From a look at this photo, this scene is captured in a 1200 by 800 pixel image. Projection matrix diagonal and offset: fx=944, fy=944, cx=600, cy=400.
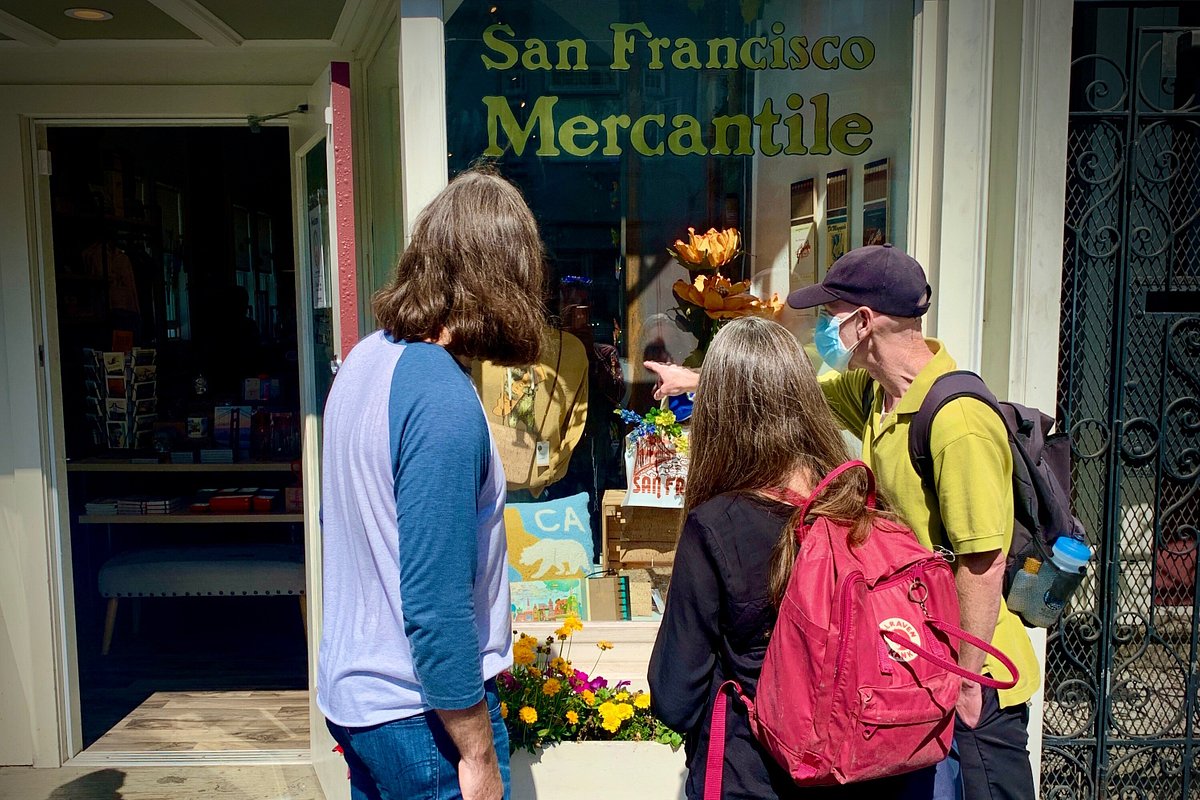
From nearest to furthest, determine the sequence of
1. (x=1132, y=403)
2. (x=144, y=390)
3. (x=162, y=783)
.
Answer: (x=1132, y=403) → (x=162, y=783) → (x=144, y=390)

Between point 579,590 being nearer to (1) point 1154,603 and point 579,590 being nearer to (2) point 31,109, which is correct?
(1) point 1154,603

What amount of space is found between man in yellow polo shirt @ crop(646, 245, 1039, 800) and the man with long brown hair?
81 centimetres

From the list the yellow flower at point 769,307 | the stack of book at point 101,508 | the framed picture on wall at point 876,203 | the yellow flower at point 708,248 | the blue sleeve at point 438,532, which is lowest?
the stack of book at point 101,508

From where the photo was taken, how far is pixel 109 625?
4562 mm

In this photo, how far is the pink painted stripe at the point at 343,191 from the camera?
2682 millimetres

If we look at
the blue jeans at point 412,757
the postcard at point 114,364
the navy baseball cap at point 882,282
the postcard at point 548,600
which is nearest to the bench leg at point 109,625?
the postcard at point 114,364

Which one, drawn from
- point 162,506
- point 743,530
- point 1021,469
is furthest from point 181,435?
point 1021,469

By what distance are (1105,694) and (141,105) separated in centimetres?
386

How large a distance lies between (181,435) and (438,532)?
4.08 meters

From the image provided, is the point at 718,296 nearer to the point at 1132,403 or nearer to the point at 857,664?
the point at 1132,403

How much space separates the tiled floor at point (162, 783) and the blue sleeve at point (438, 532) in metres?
2.26

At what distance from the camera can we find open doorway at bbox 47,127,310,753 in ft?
13.9

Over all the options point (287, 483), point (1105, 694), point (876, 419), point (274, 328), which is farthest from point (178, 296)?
point (1105, 694)

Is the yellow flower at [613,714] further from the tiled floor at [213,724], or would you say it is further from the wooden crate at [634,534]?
the tiled floor at [213,724]
